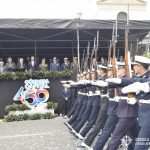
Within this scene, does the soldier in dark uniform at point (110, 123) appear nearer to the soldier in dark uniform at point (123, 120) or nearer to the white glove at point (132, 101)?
the soldier in dark uniform at point (123, 120)

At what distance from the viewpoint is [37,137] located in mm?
10945

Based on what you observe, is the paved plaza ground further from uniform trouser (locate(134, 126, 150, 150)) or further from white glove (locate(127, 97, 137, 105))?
uniform trouser (locate(134, 126, 150, 150))

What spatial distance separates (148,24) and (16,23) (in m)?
5.21

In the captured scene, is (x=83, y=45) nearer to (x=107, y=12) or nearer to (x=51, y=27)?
(x=51, y=27)

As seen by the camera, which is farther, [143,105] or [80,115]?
[80,115]

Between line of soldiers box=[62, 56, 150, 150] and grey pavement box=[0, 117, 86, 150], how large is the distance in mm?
545

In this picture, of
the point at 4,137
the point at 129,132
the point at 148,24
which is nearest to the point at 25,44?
the point at 148,24

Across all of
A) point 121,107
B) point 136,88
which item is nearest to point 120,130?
point 121,107

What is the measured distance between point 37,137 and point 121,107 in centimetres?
456

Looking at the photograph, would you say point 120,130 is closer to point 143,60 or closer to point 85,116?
point 143,60

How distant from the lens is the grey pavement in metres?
9.38

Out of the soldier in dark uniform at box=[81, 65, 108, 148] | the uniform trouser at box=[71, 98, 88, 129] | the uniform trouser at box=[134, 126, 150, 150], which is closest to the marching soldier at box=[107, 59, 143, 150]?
the uniform trouser at box=[134, 126, 150, 150]

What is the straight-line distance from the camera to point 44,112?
16266mm

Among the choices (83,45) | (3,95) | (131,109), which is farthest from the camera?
(83,45)
